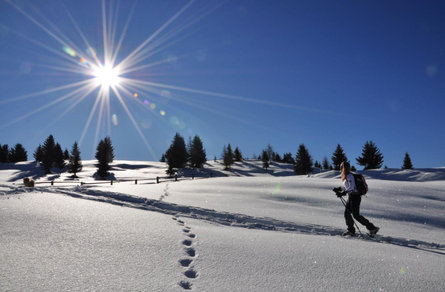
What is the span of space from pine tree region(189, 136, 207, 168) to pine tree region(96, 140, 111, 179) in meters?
22.2

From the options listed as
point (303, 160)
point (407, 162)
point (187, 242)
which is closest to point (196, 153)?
point (303, 160)

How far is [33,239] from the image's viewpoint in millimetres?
3611

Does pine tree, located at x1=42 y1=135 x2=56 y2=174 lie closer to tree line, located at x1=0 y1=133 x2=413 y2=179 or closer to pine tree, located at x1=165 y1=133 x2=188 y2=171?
tree line, located at x1=0 y1=133 x2=413 y2=179

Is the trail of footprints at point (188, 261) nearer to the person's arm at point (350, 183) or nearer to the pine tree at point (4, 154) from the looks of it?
the person's arm at point (350, 183)

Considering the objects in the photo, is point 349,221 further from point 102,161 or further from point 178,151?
point 178,151

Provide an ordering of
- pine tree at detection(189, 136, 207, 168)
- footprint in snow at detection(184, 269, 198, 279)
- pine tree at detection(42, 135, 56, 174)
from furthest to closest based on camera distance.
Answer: pine tree at detection(189, 136, 207, 168) → pine tree at detection(42, 135, 56, 174) → footprint in snow at detection(184, 269, 198, 279)

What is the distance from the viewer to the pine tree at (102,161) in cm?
4689

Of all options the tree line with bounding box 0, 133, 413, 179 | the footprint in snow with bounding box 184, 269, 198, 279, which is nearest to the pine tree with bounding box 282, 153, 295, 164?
the tree line with bounding box 0, 133, 413, 179

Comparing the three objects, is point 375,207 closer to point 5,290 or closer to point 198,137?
point 5,290

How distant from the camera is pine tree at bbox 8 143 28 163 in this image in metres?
77.8

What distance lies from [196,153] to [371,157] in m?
41.7

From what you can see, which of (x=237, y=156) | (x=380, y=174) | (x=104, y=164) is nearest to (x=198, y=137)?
(x=104, y=164)

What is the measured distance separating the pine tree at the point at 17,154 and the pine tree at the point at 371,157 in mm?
100897

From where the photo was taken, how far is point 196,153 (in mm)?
64562
